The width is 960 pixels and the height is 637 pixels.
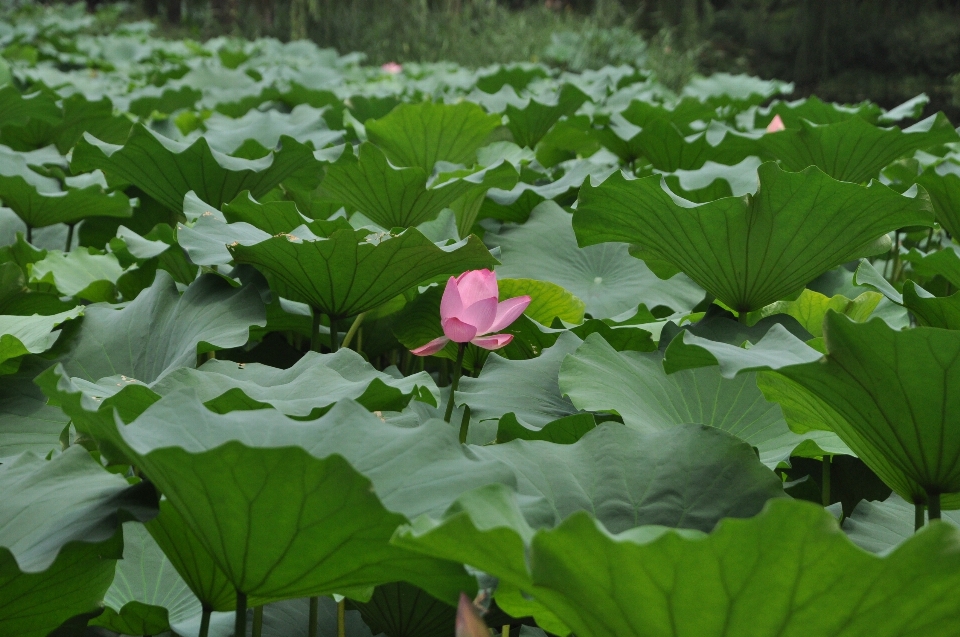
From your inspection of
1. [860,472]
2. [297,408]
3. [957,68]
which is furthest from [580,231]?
[957,68]

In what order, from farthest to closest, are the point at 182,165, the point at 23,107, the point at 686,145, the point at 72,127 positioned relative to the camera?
the point at 23,107 → the point at 72,127 → the point at 686,145 → the point at 182,165

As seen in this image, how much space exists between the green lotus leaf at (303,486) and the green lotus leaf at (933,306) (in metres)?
0.62

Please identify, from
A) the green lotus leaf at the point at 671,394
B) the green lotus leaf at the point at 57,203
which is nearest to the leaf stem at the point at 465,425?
the green lotus leaf at the point at 671,394

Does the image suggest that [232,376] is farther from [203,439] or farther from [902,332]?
[902,332]

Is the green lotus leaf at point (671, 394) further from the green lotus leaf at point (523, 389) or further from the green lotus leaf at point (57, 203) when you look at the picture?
the green lotus leaf at point (57, 203)

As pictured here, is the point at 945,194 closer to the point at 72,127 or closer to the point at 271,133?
the point at 271,133

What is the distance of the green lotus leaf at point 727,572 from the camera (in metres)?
0.53

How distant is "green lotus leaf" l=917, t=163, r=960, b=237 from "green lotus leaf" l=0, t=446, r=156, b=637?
1153 millimetres

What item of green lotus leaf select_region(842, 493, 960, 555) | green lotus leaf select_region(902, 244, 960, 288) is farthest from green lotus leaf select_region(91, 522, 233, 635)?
green lotus leaf select_region(902, 244, 960, 288)

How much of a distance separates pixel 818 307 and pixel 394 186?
27.2 inches

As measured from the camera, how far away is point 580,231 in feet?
4.22

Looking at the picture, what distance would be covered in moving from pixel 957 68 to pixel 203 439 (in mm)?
13664

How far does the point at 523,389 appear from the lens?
1046mm

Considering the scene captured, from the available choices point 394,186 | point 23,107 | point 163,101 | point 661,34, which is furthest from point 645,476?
point 661,34
